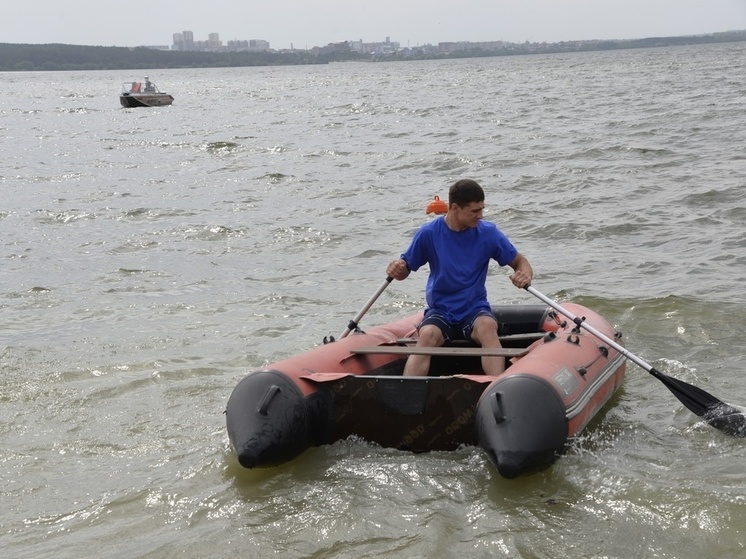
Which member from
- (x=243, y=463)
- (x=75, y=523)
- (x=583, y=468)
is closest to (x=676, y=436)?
(x=583, y=468)

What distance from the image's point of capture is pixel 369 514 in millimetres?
5344

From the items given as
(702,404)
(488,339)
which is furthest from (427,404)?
(702,404)

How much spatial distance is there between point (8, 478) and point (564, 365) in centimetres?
333

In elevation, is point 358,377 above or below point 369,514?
above

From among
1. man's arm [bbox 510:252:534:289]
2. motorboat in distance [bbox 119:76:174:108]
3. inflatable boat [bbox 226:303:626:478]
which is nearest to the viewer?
inflatable boat [bbox 226:303:626:478]

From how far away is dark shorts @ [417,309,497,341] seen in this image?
21.8ft

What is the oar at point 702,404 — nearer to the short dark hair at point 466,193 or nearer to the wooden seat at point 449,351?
the wooden seat at point 449,351

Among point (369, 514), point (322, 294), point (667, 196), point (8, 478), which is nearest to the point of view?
point (369, 514)

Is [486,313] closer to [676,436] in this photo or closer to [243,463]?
[676,436]

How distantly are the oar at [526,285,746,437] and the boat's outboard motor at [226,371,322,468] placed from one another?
1.72 m

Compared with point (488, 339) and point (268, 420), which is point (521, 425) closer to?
point (488, 339)

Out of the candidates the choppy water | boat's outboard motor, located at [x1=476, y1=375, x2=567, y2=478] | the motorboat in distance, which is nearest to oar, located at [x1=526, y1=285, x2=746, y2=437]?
the choppy water

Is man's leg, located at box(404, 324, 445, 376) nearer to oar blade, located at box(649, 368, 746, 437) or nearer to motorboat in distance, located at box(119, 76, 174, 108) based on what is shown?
oar blade, located at box(649, 368, 746, 437)

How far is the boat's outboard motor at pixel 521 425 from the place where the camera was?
536cm
